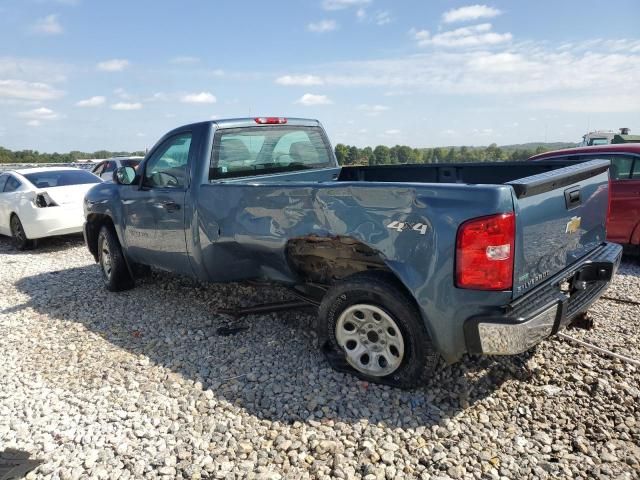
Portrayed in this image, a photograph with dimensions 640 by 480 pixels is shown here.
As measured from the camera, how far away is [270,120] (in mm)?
5027

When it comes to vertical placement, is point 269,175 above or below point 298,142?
below

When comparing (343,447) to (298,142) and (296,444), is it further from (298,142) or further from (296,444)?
(298,142)

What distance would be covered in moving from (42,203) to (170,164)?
18.2ft

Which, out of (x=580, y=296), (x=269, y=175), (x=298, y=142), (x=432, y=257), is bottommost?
(x=580, y=296)

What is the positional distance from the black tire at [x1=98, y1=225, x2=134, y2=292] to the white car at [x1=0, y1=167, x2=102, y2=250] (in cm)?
340

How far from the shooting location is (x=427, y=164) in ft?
16.4

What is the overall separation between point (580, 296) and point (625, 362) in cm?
65

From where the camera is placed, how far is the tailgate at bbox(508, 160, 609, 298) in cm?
278

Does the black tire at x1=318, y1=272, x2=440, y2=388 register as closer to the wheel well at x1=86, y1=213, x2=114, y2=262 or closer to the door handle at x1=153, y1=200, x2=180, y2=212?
the door handle at x1=153, y1=200, x2=180, y2=212

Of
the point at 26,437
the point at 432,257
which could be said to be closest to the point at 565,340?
the point at 432,257

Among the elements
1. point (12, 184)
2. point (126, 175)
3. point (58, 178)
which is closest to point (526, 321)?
point (126, 175)

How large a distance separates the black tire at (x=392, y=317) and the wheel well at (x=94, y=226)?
383 cm

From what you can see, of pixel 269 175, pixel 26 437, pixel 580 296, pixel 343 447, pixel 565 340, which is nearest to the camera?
pixel 343 447

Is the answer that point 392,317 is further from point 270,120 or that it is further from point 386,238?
point 270,120
